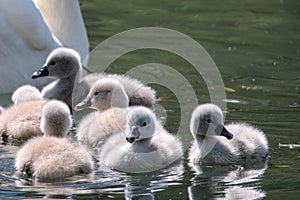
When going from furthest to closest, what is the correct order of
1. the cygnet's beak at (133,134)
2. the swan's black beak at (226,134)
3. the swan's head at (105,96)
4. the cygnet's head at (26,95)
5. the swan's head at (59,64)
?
1. the swan's head at (59,64)
2. the cygnet's head at (26,95)
3. the swan's head at (105,96)
4. the swan's black beak at (226,134)
5. the cygnet's beak at (133,134)

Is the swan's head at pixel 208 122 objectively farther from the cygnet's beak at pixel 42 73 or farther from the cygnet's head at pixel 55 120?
the cygnet's beak at pixel 42 73

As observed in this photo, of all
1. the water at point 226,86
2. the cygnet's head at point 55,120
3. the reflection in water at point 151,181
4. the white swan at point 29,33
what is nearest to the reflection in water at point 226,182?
the water at point 226,86

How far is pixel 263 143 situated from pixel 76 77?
2.13 meters

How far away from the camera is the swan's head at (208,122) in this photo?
284 inches

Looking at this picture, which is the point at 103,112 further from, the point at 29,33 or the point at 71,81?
the point at 29,33

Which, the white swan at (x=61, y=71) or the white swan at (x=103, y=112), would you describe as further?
the white swan at (x=61, y=71)

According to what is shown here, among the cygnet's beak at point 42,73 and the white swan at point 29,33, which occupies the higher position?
the white swan at point 29,33

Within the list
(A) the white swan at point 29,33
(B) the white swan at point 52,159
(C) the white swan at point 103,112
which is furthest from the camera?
(A) the white swan at point 29,33

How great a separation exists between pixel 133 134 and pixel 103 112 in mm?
1074

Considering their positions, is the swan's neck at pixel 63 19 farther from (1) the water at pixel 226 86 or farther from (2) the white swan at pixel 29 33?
(1) the water at pixel 226 86

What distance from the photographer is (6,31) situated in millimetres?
9172

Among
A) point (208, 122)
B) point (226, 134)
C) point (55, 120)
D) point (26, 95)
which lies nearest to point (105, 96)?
point (26, 95)

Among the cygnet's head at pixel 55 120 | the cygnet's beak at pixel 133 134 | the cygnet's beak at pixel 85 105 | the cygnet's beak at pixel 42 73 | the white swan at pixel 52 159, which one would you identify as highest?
the cygnet's beak at pixel 42 73

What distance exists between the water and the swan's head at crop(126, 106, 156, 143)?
269mm
